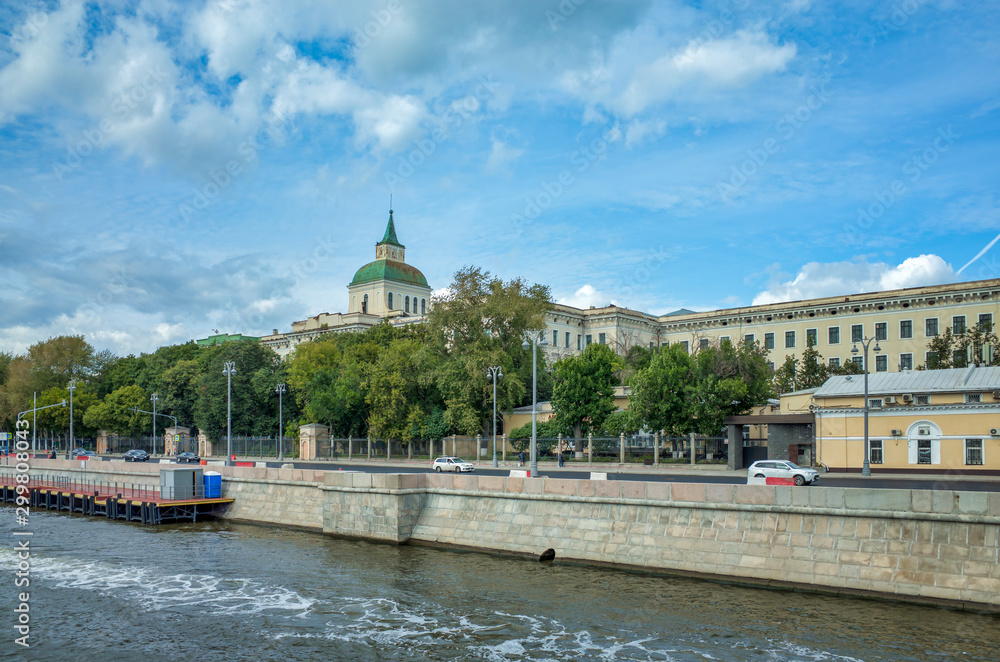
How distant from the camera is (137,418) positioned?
314 ft

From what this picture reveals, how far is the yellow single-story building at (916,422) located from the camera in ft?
139

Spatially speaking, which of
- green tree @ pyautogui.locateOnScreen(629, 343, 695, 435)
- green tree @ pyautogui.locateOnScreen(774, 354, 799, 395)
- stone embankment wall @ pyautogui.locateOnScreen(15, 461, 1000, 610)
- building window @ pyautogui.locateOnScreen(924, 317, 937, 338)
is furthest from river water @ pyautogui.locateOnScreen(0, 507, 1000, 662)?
building window @ pyautogui.locateOnScreen(924, 317, 937, 338)

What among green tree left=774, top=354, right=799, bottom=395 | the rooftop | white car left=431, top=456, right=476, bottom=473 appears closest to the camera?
the rooftop

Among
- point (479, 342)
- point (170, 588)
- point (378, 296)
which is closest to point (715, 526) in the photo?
point (170, 588)

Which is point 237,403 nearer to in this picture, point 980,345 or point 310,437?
point 310,437

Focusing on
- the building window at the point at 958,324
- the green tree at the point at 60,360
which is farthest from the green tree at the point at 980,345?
the green tree at the point at 60,360

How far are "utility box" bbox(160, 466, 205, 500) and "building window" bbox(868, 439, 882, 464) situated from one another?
36.9 meters

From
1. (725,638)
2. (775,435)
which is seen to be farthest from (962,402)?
(725,638)

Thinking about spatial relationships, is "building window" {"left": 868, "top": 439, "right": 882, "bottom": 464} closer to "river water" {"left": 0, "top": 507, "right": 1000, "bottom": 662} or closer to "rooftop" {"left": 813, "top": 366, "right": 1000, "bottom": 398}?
"rooftop" {"left": 813, "top": 366, "right": 1000, "bottom": 398}

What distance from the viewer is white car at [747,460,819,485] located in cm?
3628

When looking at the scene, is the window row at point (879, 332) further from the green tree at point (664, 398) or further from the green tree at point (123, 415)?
the green tree at point (123, 415)

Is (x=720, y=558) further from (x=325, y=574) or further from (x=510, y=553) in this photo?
(x=325, y=574)

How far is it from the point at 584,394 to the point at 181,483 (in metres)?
31.2

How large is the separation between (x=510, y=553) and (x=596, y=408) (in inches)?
Answer: 1360
